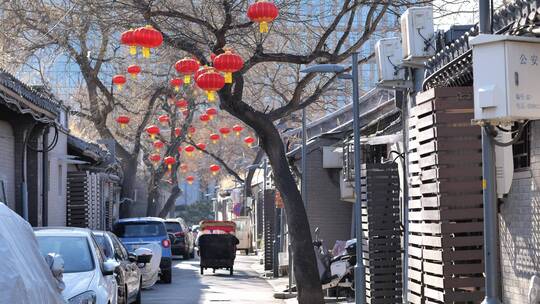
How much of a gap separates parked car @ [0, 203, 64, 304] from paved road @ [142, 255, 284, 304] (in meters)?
15.0

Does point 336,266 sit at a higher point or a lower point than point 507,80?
lower

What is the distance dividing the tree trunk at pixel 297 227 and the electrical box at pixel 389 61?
16.4 feet

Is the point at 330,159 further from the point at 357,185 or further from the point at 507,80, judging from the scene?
the point at 507,80

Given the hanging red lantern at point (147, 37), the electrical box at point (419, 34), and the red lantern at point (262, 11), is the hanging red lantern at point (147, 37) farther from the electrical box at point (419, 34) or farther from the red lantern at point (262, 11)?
the electrical box at point (419, 34)

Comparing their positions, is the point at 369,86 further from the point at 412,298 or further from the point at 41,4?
the point at 412,298

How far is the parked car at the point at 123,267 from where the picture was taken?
16.2 m

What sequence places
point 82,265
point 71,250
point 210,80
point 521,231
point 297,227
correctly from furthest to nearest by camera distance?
point 297,227 < point 210,80 < point 71,250 < point 82,265 < point 521,231

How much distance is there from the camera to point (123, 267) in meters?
17.3

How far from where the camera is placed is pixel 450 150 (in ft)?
41.0

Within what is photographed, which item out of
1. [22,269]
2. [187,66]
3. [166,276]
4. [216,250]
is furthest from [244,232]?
[22,269]

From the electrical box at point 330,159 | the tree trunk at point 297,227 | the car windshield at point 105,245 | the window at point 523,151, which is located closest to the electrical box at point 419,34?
the window at point 523,151

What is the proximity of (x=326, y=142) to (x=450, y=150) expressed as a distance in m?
18.5

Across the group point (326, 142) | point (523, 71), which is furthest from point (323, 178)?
point (523, 71)

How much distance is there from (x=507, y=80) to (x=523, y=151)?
249 centimetres
